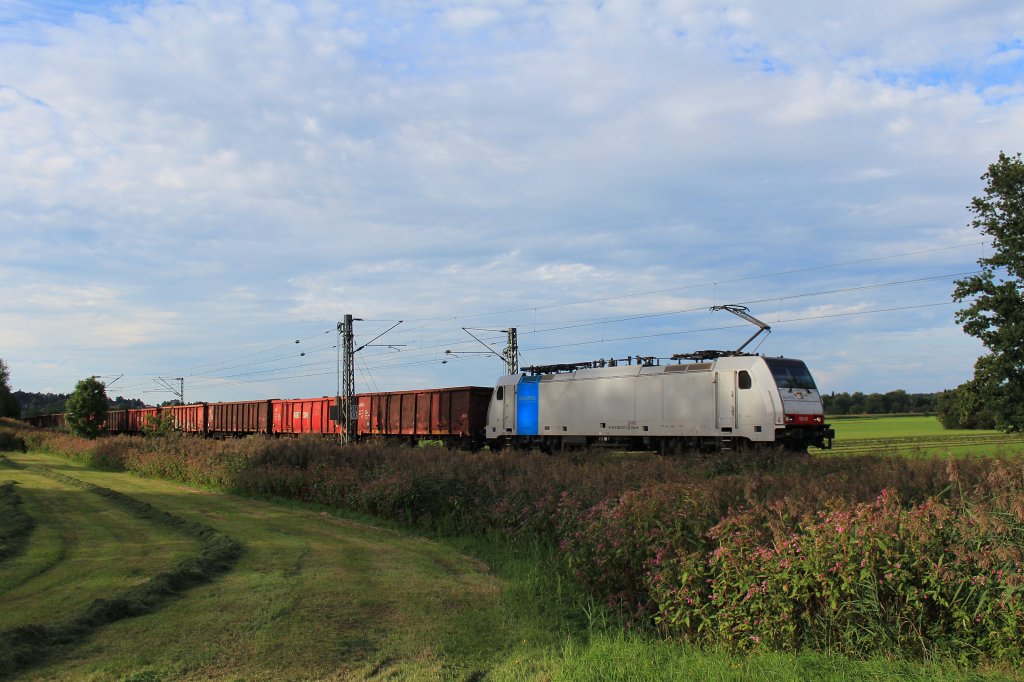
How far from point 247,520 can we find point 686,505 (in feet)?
34.7

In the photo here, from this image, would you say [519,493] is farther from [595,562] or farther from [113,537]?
[113,537]

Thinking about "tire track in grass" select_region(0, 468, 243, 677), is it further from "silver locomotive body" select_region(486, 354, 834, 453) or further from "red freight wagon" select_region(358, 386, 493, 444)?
"red freight wagon" select_region(358, 386, 493, 444)

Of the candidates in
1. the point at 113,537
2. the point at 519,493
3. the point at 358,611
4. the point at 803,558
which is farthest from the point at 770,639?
the point at 113,537

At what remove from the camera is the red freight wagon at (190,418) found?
55.9 m

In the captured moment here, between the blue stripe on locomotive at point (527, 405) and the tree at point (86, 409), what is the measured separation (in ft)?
116

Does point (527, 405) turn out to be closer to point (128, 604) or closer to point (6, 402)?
point (128, 604)

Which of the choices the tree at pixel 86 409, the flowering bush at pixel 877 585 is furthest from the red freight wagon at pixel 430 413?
the flowering bush at pixel 877 585

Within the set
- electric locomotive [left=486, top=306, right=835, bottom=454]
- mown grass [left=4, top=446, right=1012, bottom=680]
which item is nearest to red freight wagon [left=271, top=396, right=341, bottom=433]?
electric locomotive [left=486, top=306, right=835, bottom=454]

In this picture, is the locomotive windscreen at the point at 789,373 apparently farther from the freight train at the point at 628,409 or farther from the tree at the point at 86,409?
the tree at the point at 86,409

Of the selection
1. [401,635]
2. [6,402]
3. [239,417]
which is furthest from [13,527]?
[6,402]

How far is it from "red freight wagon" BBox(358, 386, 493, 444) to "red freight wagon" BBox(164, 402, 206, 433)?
21110 millimetres

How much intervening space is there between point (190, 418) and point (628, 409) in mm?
42485

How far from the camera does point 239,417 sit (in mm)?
50844

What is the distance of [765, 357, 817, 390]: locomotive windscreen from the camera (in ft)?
75.4
